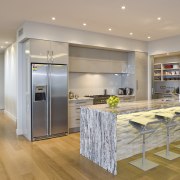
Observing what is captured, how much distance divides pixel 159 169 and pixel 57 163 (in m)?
1.78

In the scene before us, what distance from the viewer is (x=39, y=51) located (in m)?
4.92

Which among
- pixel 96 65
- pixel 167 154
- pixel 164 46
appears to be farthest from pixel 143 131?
pixel 164 46

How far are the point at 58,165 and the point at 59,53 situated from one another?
2.93 meters

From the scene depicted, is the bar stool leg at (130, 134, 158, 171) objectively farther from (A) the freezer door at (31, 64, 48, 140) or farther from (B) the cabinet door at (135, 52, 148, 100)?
(B) the cabinet door at (135, 52, 148, 100)

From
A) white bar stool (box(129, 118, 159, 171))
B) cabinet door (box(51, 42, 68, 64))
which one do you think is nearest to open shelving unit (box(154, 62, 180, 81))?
cabinet door (box(51, 42, 68, 64))

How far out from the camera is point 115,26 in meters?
5.26

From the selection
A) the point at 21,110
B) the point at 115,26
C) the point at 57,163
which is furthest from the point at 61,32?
the point at 57,163

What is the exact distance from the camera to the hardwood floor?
3041mm

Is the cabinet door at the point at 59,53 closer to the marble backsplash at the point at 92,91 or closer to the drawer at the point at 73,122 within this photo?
the marble backsplash at the point at 92,91

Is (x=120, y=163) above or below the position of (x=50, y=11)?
below

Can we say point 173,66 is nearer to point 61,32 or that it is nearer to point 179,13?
point 179,13

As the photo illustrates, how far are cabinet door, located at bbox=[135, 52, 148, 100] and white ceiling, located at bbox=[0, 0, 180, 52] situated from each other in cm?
134

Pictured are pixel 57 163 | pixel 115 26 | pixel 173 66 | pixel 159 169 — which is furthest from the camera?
pixel 173 66

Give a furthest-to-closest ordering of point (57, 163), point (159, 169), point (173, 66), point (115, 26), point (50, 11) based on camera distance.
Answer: point (173, 66)
point (115, 26)
point (50, 11)
point (57, 163)
point (159, 169)
